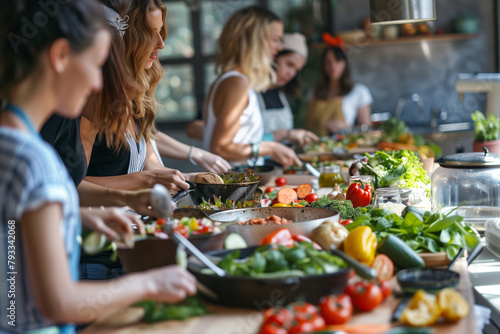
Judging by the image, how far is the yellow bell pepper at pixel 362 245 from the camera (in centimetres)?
171

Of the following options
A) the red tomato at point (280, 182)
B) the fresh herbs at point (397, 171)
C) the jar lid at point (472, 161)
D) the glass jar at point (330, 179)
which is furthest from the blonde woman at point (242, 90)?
the jar lid at point (472, 161)

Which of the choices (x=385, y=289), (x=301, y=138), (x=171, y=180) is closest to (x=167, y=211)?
(x=385, y=289)

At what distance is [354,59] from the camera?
24.8 feet

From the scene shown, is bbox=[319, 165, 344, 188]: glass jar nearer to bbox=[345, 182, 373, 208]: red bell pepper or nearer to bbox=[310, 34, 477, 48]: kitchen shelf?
bbox=[345, 182, 373, 208]: red bell pepper

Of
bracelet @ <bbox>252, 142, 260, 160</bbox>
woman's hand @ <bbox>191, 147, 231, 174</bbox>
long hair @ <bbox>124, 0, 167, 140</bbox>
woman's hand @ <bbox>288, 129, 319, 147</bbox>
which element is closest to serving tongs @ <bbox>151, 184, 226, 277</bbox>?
long hair @ <bbox>124, 0, 167, 140</bbox>

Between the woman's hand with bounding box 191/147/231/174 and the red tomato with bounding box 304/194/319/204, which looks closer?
the red tomato with bounding box 304/194/319/204

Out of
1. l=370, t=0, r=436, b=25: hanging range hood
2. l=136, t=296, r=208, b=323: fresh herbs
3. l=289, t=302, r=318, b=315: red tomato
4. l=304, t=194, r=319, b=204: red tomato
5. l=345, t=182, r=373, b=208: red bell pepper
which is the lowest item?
l=304, t=194, r=319, b=204: red tomato

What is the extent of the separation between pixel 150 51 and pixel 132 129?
0.44 meters

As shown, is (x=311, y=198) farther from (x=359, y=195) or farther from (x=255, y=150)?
(x=255, y=150)

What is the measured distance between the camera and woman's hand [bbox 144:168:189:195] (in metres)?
2.34

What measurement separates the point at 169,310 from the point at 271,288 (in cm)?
24

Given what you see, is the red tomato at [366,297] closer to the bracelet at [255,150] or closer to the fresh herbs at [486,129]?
the fresh herbs at [486,129]

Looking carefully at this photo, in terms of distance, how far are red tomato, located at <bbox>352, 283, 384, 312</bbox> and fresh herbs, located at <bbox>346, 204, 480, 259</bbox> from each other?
452mm

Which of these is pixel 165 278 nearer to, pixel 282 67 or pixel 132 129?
pixel 132 129
